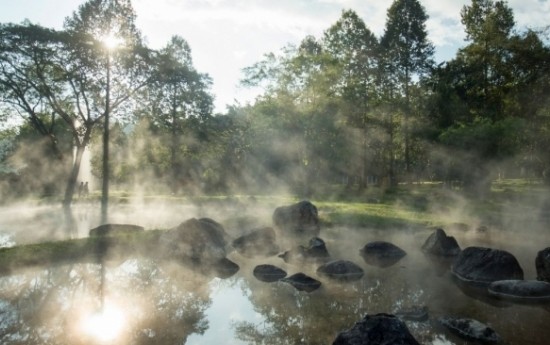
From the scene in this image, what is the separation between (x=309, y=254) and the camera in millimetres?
19359

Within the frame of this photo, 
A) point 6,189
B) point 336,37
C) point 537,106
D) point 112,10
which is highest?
point 336,37

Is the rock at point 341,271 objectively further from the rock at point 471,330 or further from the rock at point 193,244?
the rock at point 471,330

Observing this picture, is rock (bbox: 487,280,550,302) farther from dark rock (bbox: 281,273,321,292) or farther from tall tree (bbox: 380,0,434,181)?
tall tree (bbox: 380,0,434,181)

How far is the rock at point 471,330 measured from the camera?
9.59 metres

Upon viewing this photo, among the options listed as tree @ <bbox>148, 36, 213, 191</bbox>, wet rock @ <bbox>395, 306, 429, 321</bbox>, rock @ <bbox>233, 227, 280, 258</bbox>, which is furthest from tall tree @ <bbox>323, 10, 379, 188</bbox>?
wet rock @ <bbox>395, 306, 429, 321</bbox>

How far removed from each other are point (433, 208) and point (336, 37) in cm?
2967

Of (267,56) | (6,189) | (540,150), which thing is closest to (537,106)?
(540,150)

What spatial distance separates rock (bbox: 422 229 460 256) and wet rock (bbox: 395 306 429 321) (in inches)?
354

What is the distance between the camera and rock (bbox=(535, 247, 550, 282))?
580 inches

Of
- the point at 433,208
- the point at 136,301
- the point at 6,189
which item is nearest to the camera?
the point at 136,301

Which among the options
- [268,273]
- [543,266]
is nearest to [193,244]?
[268,273]

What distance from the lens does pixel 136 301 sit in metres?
12.8

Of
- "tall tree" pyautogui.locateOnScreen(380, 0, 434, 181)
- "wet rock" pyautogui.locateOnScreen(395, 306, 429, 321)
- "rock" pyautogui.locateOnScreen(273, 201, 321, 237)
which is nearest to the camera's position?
"wet rock" pyautogui.locateOnScreen(395, 306, 429, 321)

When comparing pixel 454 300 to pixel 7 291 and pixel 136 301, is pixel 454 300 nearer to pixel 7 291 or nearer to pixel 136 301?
A: pixel 136 301
